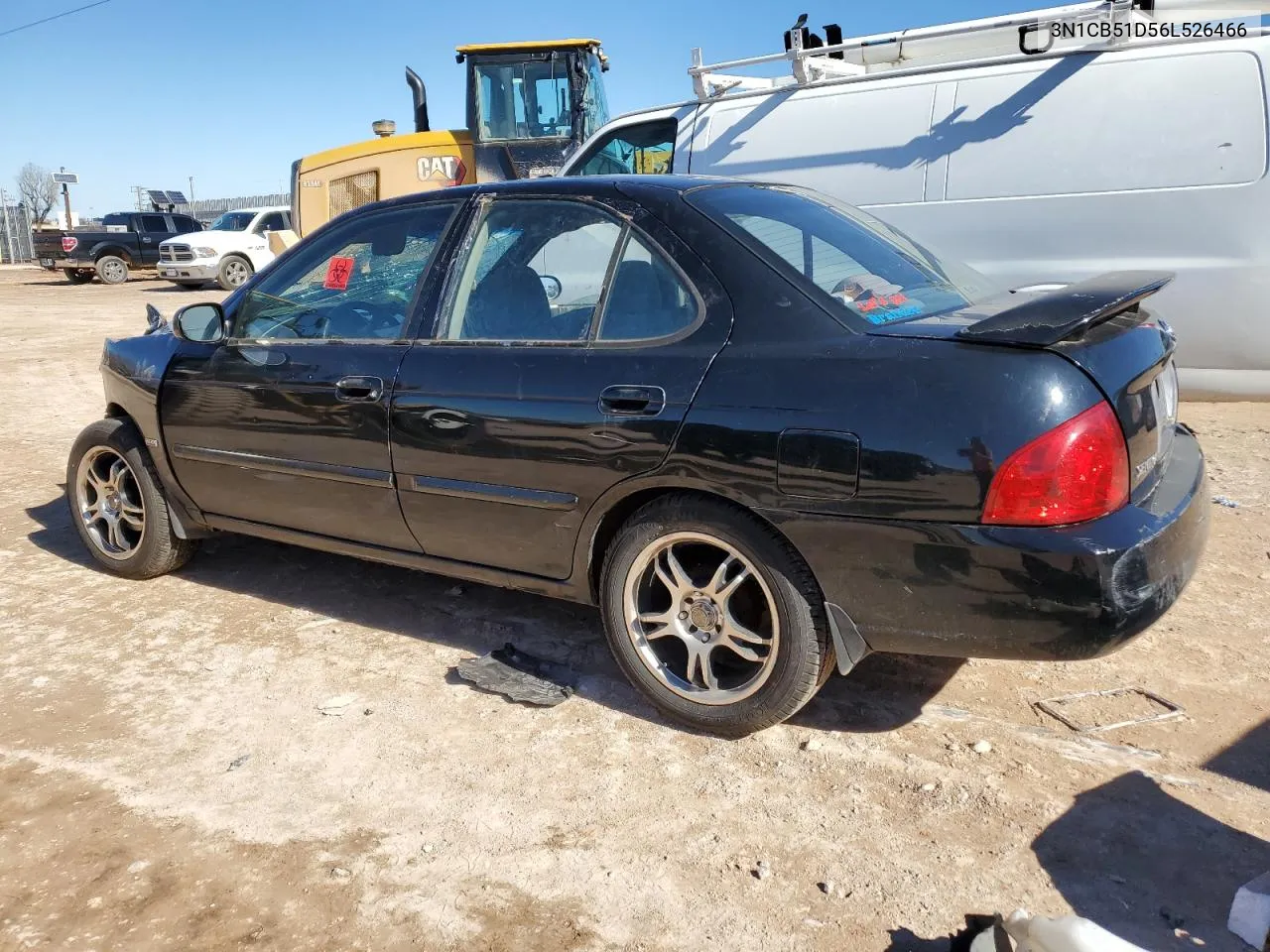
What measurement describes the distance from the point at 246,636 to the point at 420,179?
7261mm

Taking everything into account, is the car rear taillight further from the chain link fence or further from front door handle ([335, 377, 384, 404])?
the chain link fence

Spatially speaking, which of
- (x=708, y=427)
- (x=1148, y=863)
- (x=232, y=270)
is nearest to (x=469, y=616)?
(x=708, y=427)

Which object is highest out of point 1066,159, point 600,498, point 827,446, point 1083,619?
point 1066,159

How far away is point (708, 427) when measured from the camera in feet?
9.55

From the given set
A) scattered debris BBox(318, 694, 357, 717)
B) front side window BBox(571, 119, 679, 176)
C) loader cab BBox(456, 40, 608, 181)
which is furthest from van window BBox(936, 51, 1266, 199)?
loader cab BBox(456, 40, 608, 181)

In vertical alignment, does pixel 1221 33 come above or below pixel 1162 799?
above

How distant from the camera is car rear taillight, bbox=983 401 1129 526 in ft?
8.23

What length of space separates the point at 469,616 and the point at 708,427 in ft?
5.62

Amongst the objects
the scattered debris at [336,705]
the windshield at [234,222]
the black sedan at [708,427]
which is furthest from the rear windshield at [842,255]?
the windshield at [234,222]

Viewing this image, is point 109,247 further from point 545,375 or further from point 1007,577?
point 1007,577

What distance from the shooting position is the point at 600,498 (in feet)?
10.4

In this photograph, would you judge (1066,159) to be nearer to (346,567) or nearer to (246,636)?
(346,567)

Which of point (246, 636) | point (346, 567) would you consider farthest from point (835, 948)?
point (346, 567)

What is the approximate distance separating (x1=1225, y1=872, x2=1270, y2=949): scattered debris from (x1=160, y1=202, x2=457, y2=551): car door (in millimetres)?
2656
